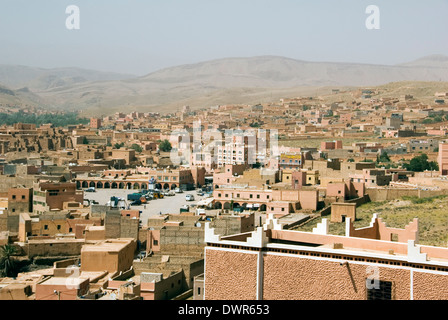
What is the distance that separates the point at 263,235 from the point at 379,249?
1045mm

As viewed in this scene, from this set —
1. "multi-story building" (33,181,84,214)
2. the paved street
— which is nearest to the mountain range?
the paved street

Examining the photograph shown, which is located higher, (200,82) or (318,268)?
(200,82)

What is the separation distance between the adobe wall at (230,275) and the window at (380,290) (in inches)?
38.0

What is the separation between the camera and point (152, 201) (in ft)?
83.6

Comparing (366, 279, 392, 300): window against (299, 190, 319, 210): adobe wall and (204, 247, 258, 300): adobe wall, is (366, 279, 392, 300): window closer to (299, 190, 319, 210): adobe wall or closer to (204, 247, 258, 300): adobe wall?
(204, 247, 258, 300): adobe wall

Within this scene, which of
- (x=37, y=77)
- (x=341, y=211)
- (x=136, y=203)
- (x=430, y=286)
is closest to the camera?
(x=430, y=286)

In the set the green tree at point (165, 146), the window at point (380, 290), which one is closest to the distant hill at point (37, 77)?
the green tree at point (165, 146)

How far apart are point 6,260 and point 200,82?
519 ft

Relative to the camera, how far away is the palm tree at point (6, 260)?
16.1 meters

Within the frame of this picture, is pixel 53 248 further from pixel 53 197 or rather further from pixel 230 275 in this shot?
pixel 230 275

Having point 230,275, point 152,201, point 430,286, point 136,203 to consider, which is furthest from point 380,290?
point 152,201

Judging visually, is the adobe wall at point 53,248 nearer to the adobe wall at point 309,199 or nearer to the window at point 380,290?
the adobe wall at point 309,199

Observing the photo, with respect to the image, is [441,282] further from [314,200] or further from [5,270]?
[314,200]
